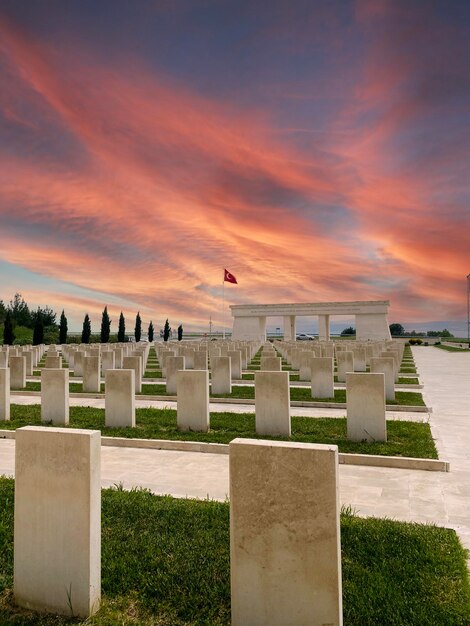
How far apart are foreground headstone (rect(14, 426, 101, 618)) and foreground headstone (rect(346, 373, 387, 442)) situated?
18.3 ft

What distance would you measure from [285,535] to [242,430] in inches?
240

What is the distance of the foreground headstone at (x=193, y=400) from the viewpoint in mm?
8750

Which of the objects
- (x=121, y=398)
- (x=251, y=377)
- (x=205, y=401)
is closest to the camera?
(x=205, y=401)

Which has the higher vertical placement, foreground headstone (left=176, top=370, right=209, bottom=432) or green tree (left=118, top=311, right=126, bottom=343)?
green tree (left=118, top=311, right=126, bottom=343)

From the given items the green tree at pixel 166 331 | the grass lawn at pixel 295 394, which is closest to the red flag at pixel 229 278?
the green tree at pixel 166 331

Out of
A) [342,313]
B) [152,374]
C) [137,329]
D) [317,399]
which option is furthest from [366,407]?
[137,329]

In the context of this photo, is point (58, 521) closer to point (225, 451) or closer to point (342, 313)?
point (225, 451)

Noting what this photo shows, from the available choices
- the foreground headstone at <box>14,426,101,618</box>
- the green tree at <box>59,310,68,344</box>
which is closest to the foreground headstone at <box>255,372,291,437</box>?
the foreground headstone at <box>14,426,101,618</box>

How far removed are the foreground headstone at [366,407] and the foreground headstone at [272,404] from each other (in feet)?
3.47

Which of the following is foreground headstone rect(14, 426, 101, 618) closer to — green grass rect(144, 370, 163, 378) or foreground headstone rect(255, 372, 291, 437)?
foreground headstone rect(255, 372, 291, 437)

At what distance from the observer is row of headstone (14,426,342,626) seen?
276 cm

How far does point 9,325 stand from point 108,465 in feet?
160

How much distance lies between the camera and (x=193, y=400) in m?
8.82

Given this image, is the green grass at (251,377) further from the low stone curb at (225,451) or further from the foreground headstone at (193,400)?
the low stone curb at (225,451)
